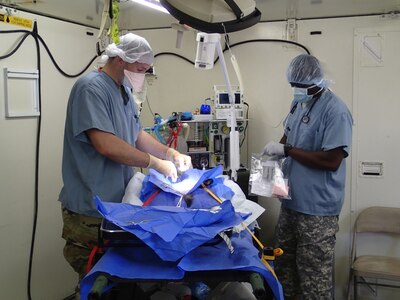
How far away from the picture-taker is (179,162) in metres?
2.03

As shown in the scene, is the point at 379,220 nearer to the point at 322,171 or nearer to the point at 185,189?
the point at 322,171

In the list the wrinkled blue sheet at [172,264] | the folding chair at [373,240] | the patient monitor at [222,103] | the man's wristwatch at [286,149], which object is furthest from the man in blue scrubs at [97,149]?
the folding chair at [373,240]

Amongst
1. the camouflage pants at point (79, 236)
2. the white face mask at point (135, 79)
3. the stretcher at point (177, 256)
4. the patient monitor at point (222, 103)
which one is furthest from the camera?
the patient monitor at point (222, 103)

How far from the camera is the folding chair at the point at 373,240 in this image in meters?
2.76

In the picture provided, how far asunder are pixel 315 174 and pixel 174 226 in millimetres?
1416

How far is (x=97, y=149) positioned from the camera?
171 centimetres

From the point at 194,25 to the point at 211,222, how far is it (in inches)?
23.1

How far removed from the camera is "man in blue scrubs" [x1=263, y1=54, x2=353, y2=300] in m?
2.23

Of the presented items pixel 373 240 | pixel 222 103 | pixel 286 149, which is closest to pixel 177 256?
pixel 286 149

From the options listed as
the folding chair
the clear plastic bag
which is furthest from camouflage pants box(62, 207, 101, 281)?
the folding chair

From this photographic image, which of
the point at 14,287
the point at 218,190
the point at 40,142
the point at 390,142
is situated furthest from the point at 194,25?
the point at 390,142

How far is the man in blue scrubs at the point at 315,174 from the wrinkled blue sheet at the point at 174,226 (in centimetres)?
122

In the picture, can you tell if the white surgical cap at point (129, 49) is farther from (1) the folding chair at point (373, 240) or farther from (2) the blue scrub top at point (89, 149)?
(1) the folding chair at point (373, 240)

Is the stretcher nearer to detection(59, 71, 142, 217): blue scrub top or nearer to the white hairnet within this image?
detection(59, 71, 142, 217): blue scrub top
